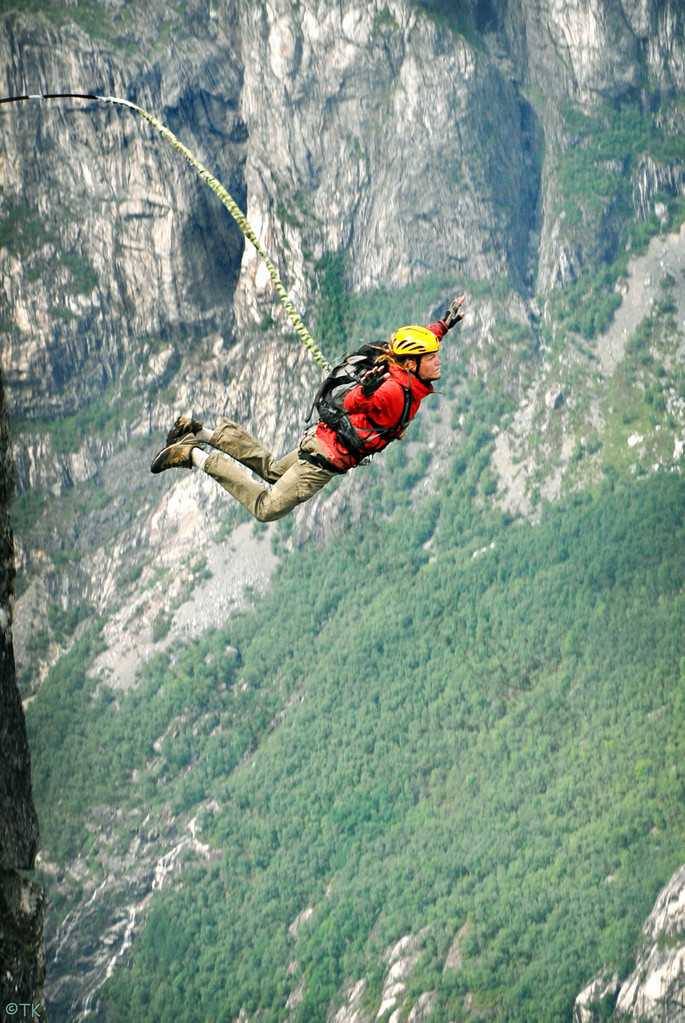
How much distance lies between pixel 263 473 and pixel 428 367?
10.8 ft

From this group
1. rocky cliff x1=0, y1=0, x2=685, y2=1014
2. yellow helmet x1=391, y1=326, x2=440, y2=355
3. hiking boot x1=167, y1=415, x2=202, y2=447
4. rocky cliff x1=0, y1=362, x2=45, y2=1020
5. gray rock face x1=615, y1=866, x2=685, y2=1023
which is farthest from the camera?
rocky cliff x1=0, y1=0, x2=685, y2=1014

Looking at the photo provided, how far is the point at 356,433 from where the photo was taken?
20.0 meters

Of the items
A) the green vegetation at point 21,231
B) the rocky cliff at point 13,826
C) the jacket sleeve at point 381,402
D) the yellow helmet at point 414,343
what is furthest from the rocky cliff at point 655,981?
the green vegetation at point 21,231

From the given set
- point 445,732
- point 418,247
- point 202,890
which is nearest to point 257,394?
point 418,247

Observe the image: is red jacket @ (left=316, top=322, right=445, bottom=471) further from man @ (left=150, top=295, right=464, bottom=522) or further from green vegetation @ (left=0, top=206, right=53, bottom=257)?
green vegetation @ (left=0, top=206, right=53, bottom=257)

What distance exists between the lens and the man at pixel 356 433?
19.9 m

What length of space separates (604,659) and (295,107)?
82.1 meters

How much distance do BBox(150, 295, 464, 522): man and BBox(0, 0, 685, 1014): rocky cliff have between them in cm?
13583

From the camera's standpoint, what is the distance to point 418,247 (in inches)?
6521

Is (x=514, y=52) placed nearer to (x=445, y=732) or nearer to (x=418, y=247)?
(x=418, y=247)

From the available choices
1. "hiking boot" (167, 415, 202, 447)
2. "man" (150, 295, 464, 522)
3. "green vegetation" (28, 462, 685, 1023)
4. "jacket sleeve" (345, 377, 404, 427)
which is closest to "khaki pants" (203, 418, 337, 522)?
"man" (150, 295, 464, 522)

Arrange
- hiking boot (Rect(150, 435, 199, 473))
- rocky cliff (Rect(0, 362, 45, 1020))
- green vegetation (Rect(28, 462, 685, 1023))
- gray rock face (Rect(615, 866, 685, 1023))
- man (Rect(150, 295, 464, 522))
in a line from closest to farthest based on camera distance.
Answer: rocky cliff (Rect(0, 362, 45, 1020)), man (Rect(150, 295, 464, 522)), hiking boot (Rect(150, 435, 199, 473)), gray rock face (Rect(615, 866, 685, 1023)), green vegetation (Rect(28, 462, 685, 1023))

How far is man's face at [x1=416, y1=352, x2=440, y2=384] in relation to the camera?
19886 mm

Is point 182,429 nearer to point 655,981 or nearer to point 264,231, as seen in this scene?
point 655,981
